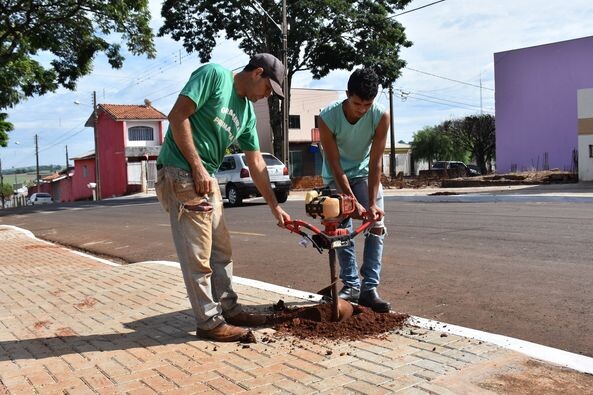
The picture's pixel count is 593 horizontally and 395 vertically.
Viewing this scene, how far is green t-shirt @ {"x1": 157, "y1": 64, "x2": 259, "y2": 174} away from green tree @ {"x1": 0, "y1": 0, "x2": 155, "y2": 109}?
13.1 metres

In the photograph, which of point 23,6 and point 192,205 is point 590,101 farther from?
point 192,205

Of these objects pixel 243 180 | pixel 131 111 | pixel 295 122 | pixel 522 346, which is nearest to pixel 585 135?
pixel 243 180

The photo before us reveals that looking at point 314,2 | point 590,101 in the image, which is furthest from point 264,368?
point 314,2

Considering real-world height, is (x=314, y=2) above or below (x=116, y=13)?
above

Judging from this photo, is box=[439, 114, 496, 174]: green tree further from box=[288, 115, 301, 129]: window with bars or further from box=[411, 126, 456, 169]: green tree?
box=[288, 115, 301, 129]: window with bars

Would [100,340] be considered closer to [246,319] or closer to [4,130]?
[246,319]

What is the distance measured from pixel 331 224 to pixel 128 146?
47961 millimetres

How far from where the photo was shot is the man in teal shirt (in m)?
4.45

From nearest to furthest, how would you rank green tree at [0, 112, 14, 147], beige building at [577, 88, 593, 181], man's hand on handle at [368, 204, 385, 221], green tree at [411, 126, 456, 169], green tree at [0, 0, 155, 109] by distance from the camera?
man's hand on handle at [368, 204, 385, 221]
green tree at [0, 0, 155, 109]
beige building at [577, 88, 593, 181]
green tree at [0, 112, 14, 147]
green tree at [411, 126, 456, 169]

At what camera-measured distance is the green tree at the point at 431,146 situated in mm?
54219

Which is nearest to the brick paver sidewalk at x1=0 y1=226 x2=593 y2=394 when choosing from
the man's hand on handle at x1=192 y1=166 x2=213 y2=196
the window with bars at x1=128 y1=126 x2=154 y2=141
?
the man's hand on handle at x1=192 y1=166 x2=213 y2=196

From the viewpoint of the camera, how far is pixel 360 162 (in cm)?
473

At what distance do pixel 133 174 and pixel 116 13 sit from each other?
3458 centimetres

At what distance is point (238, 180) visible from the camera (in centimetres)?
1920
